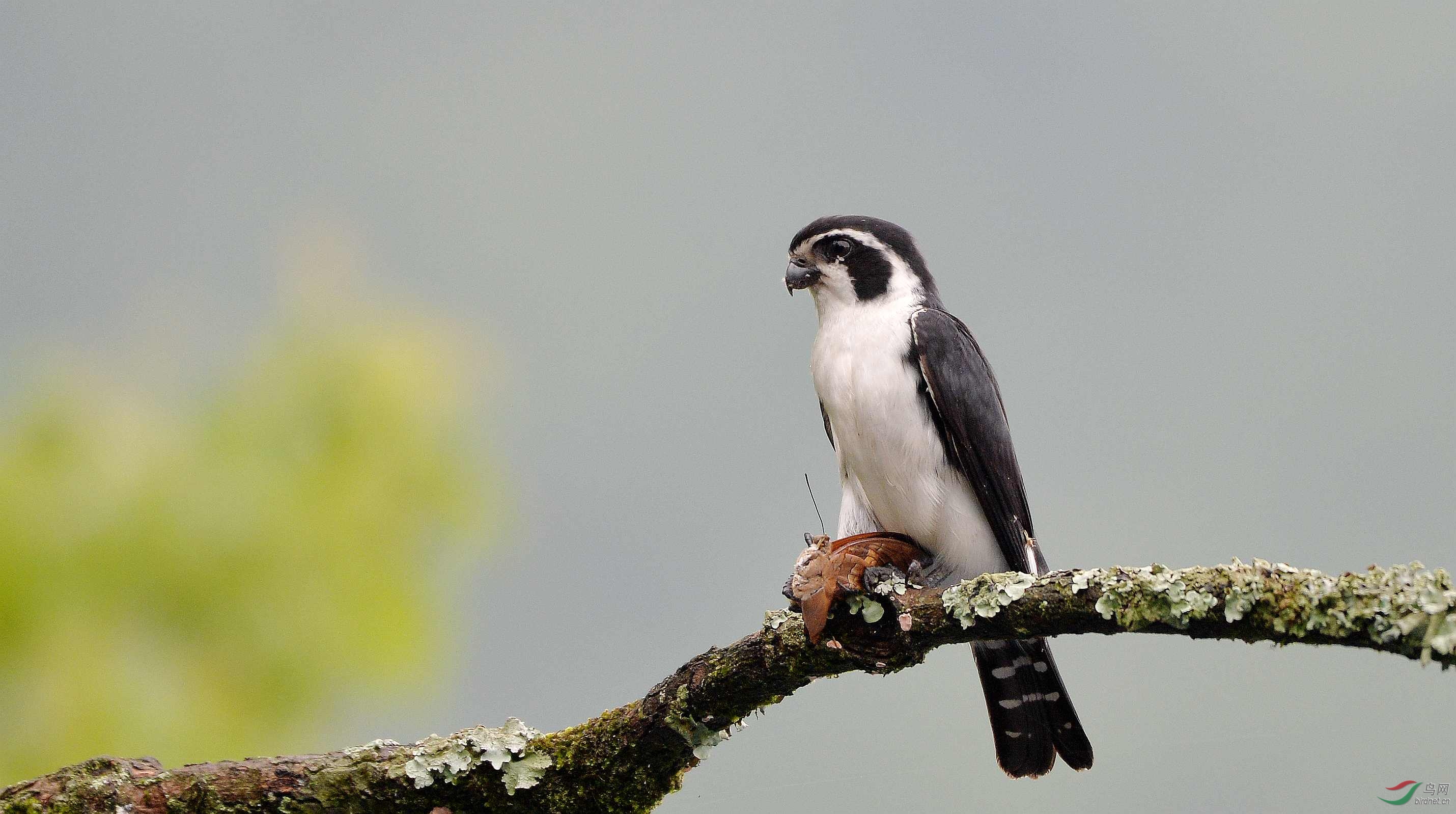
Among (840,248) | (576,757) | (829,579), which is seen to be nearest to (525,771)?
(576,757)

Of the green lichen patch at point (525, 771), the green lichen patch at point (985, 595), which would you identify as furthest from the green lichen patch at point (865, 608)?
the green lichen patch at point (525, 771)

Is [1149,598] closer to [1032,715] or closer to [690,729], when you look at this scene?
[690,729]

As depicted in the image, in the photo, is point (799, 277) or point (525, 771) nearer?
point (525, 771)

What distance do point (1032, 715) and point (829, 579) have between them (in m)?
1.06

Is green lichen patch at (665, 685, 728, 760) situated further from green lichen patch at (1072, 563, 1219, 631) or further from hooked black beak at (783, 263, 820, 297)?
hooked black beak at (783, 263, 820, 297)

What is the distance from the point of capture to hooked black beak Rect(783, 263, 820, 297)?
3.70 meters

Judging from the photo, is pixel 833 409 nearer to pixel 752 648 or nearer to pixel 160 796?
pixel 752 648

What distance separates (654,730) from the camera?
105 inches

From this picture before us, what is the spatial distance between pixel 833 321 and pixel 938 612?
1343 millimetres

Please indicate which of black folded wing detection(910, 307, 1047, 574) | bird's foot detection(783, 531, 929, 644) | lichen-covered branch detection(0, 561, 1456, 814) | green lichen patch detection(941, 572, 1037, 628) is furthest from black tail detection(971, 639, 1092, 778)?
green lichen patch detection(941, 572, 1037, 628)

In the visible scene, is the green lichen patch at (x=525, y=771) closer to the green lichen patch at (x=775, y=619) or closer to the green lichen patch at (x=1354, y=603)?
the green lichen patch at (x=775, y=619)

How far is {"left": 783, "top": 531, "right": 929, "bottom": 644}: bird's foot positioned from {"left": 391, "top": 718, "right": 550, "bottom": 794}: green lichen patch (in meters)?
0.68

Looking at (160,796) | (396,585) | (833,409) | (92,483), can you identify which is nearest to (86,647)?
(92,483)

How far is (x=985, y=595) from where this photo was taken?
2.40m
